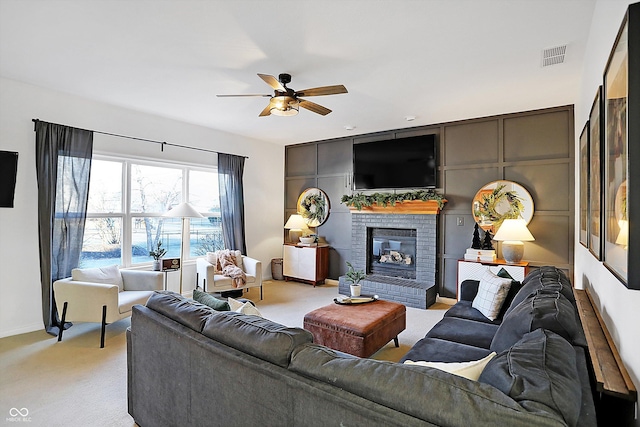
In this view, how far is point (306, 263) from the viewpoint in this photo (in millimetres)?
6062

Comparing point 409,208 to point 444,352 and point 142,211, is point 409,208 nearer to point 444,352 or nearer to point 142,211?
point 444,352

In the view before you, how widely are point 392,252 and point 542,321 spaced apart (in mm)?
3868

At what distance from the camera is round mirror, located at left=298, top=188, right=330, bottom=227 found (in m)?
6.32

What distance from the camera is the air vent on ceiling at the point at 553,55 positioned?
2746mm

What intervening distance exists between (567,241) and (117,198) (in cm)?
590

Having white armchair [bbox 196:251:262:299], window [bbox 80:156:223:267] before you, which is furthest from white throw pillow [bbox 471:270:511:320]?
window [bbox 80:156:223:267]

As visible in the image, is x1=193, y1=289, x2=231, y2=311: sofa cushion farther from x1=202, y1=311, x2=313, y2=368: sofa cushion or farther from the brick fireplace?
the brick fireplace

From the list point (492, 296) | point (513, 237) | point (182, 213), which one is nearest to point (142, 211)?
point (182, 213)

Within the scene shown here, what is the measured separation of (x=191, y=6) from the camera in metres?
2.22

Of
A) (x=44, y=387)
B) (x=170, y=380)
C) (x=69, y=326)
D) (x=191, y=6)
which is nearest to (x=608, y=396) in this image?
(x=170, y=380)

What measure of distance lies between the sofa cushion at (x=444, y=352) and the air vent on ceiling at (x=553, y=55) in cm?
246

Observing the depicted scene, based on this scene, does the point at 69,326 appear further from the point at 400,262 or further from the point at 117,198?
the point at 400,262

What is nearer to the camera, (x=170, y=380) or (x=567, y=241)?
(x=170, y=380)

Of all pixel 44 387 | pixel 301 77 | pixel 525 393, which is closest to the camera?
pixel 525 393
